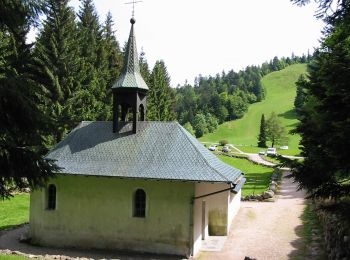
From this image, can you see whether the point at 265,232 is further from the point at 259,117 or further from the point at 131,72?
the point at 259,117

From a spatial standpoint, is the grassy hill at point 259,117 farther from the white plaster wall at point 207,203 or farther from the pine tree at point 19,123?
the pine tree at point 19,123

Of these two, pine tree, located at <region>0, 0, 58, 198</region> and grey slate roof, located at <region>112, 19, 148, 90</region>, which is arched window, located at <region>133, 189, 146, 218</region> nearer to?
grey slate roof, located at <region>112, 19, 148, 90</region>

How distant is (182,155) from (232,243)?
Result: 4.60m

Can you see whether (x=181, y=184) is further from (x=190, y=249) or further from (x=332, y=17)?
(x=332, y=17)

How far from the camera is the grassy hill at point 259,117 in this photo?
114 m

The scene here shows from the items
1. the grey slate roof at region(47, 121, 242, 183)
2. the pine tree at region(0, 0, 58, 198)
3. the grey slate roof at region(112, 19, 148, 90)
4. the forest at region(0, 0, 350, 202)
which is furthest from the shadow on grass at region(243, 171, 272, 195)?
the pine tree at region(0, 0, 58, 198)

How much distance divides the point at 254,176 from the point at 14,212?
27.0 meters

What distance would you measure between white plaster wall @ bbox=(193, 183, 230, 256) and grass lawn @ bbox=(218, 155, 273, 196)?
42.8 feet

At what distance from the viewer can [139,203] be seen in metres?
18.8

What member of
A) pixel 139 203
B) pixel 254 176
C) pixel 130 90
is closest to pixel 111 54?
pixel 254 176

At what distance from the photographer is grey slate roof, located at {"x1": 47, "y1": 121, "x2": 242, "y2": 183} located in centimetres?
1812

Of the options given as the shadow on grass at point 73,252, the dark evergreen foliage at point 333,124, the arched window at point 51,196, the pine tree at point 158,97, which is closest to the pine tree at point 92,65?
the pine tree at point 158,97

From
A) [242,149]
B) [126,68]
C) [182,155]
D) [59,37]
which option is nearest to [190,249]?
[182,155]

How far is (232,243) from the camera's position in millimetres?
18828
